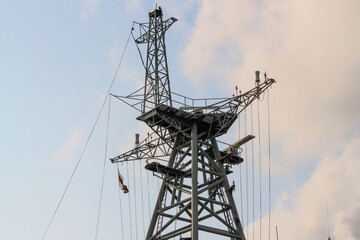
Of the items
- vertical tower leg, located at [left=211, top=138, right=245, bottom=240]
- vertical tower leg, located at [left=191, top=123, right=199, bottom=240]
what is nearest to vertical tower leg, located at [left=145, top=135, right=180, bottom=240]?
vertical tower leg, located at [left=191, top=123, right=199, bottom=240]

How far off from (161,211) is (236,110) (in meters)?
9.73

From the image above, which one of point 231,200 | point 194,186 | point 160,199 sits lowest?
point 231,200

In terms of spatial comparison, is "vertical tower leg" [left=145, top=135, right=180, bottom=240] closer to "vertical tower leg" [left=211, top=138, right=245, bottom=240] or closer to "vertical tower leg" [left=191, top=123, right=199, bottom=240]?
"vertical tower leg" [left=191, top=123, right=199, bottom=240]

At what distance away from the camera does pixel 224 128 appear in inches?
A: 2170

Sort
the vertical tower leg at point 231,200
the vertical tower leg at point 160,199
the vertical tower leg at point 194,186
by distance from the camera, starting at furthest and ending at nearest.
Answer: the vertical tower leg at point 160,199 < the vertical tower leg at point 231,200 < the vertical tower leg at point 194,186

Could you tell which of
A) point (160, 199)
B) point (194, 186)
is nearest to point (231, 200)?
point (194, 186)

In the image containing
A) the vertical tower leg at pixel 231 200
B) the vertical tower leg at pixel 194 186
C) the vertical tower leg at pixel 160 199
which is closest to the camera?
the vertical tower leg at pixel 194 186

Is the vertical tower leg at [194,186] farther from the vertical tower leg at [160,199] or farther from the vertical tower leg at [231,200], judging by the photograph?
the vertical tower leg at [231,200]

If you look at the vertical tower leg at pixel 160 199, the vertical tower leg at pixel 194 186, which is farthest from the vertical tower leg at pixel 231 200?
the vertical tower leg at pixel 160 199

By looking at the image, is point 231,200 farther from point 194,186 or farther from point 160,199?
point 160,199

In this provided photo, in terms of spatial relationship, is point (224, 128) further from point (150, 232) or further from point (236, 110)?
point (150, 232)

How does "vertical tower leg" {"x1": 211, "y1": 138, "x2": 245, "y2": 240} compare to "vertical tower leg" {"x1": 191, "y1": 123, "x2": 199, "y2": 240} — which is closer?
"vertical tower leg" {"x1": 191, "y1": 123, "x2": 199, "y2": 240}

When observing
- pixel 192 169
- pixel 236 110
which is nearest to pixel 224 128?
pixel 236 110

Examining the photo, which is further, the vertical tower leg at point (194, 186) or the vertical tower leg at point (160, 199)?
the vertical tower leg at point (160, 199)
